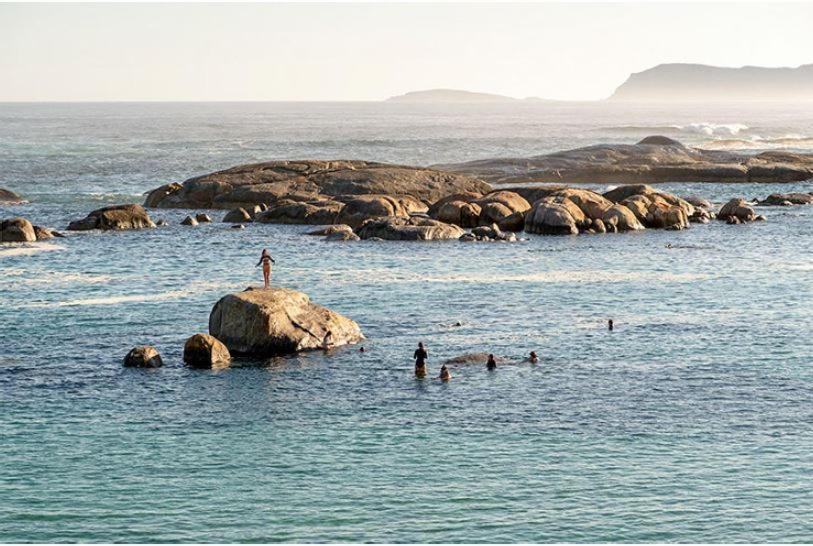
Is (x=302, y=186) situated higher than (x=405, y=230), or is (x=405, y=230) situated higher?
(x=302, y=186)

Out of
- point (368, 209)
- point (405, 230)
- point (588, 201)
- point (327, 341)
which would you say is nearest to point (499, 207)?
point (588, 201)

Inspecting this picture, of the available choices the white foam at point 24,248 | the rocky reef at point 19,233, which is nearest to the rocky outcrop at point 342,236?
the white foam at point 24,248

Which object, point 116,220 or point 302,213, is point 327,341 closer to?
point 116,220

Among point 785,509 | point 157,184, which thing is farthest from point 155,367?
point 157,184

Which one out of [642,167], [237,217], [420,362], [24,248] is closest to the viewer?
[420,362]

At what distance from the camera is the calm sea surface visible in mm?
41438

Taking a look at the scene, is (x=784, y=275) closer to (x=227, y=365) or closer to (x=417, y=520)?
(x=227, y=365)

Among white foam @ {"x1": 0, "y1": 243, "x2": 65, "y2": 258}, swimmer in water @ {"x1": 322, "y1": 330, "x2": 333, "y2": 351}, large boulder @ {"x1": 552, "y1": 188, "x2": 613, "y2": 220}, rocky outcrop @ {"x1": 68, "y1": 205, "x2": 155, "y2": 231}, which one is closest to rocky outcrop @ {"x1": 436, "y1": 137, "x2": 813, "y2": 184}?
large boulder @ {"x1": 552, "y1": 188, "x2": 613, "y2": 220}

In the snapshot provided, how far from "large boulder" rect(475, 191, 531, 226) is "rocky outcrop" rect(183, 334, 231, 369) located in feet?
175

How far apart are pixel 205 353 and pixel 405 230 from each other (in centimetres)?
4572

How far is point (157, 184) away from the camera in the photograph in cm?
15812

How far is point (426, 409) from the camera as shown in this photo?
53.1m

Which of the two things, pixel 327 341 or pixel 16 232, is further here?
pixel 16 232

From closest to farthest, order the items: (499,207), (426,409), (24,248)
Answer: (426,409)
(24,248)
(499,207)
